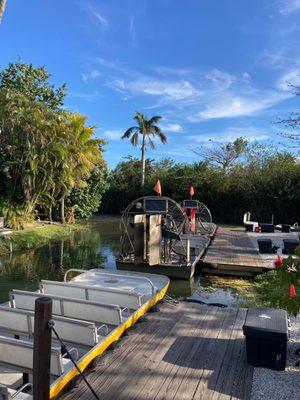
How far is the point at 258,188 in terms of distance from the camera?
99.7 feet

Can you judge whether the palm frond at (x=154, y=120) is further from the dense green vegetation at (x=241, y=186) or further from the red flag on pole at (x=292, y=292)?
the red flag on pole at (x=292, y=292)

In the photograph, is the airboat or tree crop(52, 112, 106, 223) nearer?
the airboat

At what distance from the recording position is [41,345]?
316 centimetres

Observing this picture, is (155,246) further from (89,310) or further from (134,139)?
(134,139)

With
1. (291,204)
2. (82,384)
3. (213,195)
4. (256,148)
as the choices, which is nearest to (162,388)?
(82,384)

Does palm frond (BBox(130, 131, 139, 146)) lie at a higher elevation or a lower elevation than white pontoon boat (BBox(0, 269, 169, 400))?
higher

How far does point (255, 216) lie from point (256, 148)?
6355 mm

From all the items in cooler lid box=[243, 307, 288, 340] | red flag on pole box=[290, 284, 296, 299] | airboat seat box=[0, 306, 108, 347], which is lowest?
airboat seat box=[0, 306, 108, 347]

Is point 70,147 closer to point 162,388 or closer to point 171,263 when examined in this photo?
point 171,263

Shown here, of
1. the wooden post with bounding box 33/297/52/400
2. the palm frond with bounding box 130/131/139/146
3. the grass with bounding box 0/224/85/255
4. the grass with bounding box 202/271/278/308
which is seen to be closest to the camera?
the wooden post with bounding box 33/297/52/400

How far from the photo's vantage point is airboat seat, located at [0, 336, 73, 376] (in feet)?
12.9

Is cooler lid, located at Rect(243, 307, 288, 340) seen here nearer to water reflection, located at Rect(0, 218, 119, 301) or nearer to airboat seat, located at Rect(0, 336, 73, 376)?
airboat seat, located at Rect(0, 336, 73, 376)

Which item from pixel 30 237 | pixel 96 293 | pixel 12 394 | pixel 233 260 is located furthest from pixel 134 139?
pixel 12 394

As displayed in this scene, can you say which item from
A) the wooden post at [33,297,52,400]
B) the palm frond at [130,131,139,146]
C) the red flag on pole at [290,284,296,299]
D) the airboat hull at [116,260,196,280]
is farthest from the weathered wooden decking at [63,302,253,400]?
Answer: the palm frond at [130,131,139,146]
